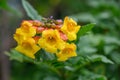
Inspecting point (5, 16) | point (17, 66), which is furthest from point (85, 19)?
point (5, 16)

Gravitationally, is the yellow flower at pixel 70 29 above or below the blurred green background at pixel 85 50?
below

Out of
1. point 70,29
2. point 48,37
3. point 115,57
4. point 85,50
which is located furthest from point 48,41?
point 115,57

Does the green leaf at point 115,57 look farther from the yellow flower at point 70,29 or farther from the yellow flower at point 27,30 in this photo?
the yellow flower at point 27,30

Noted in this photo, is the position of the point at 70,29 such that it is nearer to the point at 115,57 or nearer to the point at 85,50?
the point at 85,50

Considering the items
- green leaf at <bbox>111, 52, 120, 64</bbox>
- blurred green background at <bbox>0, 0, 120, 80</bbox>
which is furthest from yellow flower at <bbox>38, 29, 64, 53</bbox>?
green leaf at <bbox>111, 52, 120, 64</bbox>

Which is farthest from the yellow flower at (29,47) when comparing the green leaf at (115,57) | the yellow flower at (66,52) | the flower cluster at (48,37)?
the green leaf at (115,57)

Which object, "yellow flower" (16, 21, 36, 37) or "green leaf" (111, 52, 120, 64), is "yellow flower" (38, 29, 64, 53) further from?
"green leaf" (111, 52, 120, 64)
